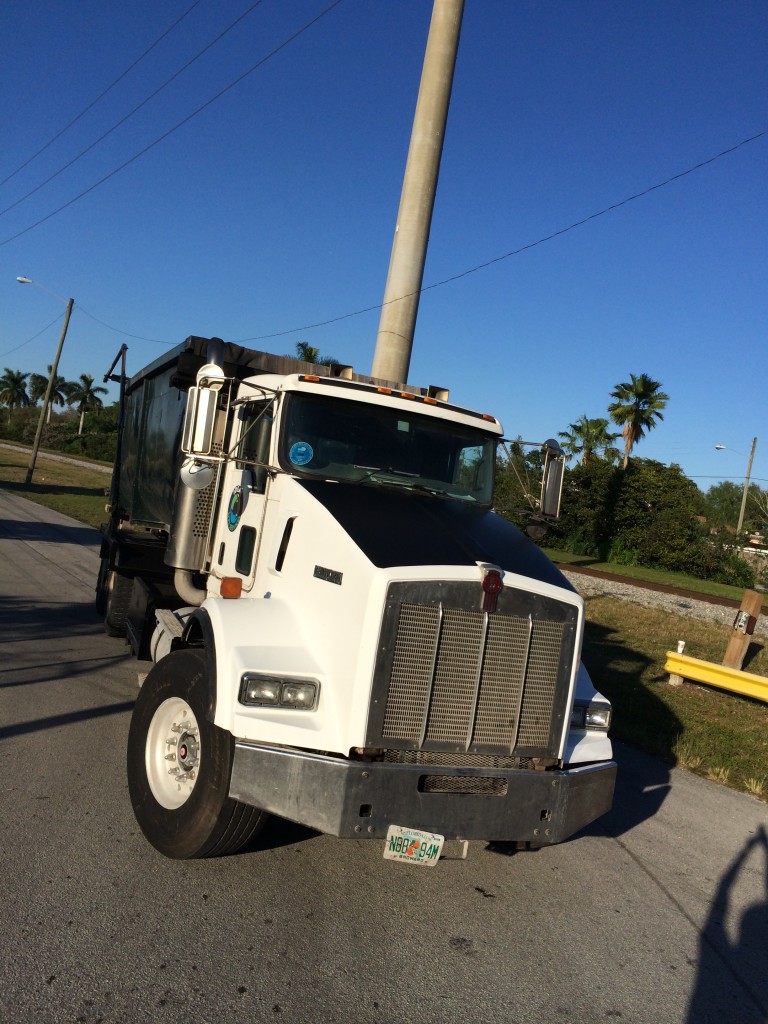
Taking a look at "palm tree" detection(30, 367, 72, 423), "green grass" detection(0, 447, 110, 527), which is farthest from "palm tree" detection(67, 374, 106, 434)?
"green grass" detection(0, 447, 110, 527)

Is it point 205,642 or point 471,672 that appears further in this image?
point 205,642

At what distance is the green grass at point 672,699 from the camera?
8055 millimetres

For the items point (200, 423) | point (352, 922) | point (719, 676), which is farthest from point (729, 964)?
point (719, 676)

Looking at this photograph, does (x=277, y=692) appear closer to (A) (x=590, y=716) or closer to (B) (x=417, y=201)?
(A) (x=590, y=716)

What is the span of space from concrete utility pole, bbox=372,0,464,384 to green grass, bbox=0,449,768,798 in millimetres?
5425

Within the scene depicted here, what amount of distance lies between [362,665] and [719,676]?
760 cm

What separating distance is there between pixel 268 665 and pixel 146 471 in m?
5.58

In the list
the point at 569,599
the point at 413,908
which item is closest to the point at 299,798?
the point at 413,908

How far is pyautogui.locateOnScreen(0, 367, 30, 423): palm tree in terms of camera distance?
429 feet

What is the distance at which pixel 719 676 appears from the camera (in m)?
10.4

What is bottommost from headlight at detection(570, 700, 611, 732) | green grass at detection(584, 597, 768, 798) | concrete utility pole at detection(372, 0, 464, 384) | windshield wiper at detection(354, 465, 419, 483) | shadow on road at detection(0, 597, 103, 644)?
shadow on road at detection(0, 597, 103, 644)

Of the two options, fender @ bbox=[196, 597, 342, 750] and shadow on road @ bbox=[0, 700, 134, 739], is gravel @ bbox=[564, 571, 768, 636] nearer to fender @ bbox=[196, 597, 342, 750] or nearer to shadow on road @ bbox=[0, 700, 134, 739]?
shadow on road @ bbox=[0, 700, 134, 739]

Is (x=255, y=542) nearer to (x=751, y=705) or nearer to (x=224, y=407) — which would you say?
(x=224, y=407)

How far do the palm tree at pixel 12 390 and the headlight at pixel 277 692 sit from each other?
138m
